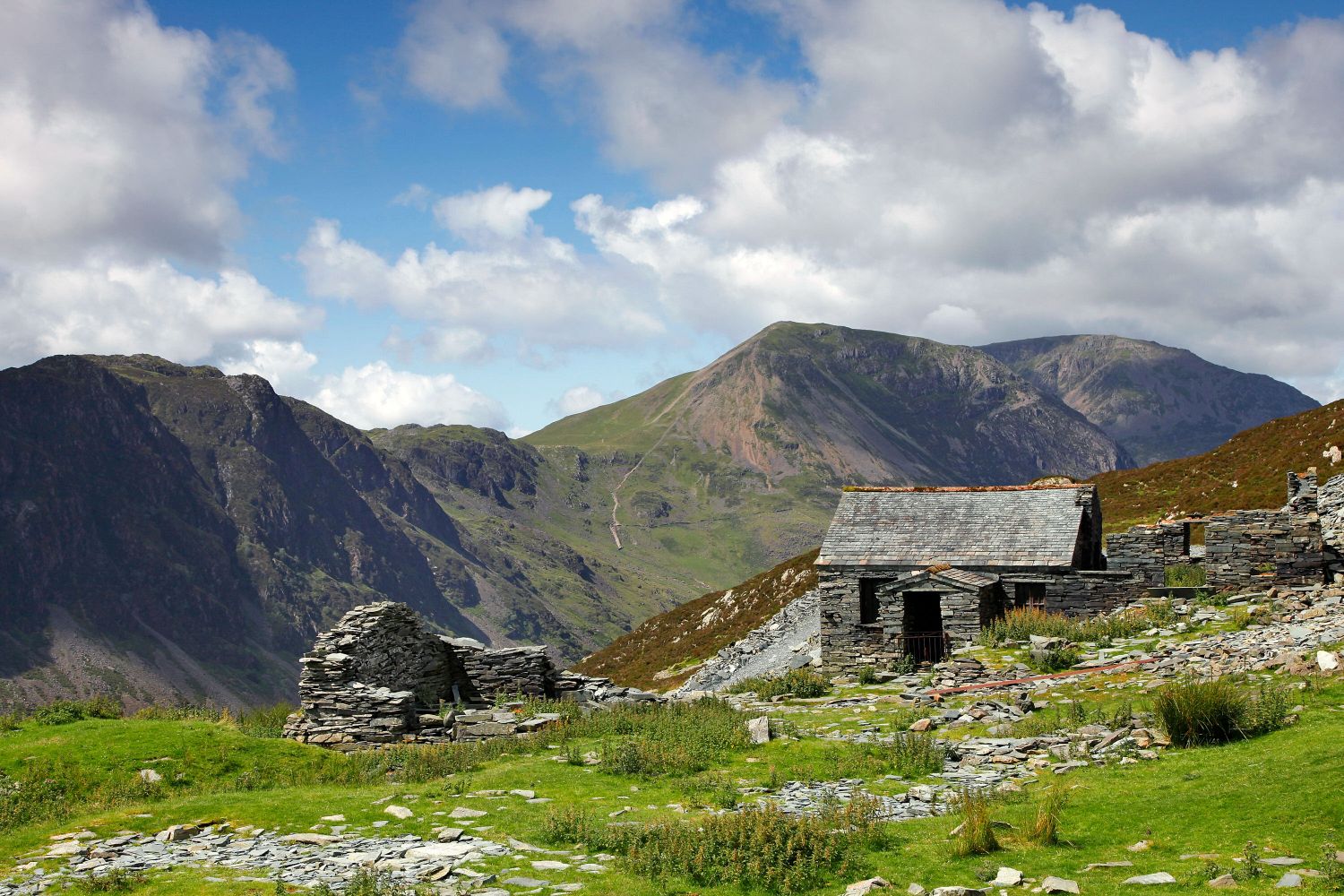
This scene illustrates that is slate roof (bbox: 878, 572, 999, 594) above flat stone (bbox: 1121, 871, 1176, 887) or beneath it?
above

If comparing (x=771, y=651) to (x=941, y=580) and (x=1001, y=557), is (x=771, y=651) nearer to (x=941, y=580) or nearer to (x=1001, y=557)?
(x=1001, y=557)

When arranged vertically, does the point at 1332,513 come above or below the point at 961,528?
above

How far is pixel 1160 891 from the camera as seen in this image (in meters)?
11.5

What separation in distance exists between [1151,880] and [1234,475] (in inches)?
2185

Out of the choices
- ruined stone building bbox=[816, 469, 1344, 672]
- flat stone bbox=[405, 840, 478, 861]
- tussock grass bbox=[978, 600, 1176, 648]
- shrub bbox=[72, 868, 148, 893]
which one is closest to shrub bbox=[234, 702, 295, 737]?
shrub bbox=[72, 868, 148, 893]

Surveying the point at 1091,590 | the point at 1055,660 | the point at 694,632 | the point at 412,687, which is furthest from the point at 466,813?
the point at 694,632

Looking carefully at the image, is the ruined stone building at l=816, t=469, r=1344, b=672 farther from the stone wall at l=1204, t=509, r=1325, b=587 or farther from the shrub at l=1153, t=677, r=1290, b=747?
the shrub at l=1153, t=677, r=1290, b=747

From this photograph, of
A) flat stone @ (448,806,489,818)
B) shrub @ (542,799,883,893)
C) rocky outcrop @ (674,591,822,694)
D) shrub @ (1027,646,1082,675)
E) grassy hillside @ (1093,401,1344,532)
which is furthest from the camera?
grassy hillside @ (1093,401,1344,532)

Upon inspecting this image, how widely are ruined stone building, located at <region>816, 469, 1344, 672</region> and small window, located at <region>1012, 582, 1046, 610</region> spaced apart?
4cm

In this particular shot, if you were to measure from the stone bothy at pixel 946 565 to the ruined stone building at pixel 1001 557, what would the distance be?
0.05 meters

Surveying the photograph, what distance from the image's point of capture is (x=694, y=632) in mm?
66062

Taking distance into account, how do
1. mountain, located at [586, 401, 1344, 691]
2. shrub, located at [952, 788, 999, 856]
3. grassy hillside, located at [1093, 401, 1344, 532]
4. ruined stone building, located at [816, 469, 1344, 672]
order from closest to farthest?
1. shrub, located at [952, 788, 999, 856]
2. ruined stone building, located at [816, 469, 1344, 672]
3. grassy hillside, located at [1093, 401, 1344, 532]
4. mountain, located at [586, 401, 1344, 691]

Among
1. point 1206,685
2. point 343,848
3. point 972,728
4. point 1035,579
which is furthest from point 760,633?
point 343,848

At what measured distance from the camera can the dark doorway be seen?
34.9 meters
